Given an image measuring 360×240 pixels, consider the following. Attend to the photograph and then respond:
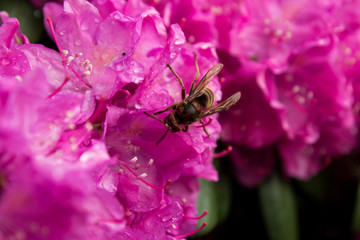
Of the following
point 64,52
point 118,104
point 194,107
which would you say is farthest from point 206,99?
→ point 64,52

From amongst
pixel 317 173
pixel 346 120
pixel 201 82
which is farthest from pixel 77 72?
pixel 317 173

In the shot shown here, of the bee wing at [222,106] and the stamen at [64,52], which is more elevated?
the stamen at [64,52]

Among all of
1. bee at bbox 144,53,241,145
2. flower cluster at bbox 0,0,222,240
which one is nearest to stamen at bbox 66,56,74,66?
flower cluster at bbox 0,0,222,240

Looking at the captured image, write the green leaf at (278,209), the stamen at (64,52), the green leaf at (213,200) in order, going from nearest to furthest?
the stamen at (64,52)
the green leaf at (213,200)
the green leaf at (278,209)

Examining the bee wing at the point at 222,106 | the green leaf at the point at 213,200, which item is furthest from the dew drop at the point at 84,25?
the green leaf at the point at 213,200

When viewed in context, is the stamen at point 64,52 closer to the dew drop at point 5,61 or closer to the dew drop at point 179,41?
the dew drop at point 5,61

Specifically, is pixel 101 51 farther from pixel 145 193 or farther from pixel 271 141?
pixel 271 141

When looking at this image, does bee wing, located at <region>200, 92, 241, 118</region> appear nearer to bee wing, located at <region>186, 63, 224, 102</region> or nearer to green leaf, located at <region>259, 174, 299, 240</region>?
bee wing, located at <region>186, 63, 224, 102</region>
